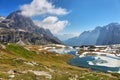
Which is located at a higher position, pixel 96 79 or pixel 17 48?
pixel 17 48

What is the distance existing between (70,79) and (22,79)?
1252 cm

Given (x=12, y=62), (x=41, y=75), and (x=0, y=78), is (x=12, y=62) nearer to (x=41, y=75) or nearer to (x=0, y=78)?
(x=41, y=75)

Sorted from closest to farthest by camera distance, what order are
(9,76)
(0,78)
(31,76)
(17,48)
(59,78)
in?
(0,78) → (9,76) → (31,76) → (59,78) → (17,48)

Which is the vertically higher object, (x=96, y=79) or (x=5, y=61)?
(x=5, y=61)

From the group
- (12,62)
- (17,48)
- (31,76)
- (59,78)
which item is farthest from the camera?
(17,48)

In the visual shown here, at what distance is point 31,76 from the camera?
141 feet

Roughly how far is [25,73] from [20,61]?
23.2 meters

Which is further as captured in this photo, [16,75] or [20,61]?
[20,61]

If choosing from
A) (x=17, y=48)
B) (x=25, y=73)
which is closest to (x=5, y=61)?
(x=25, y=73)

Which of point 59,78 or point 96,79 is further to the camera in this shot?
point 96,79

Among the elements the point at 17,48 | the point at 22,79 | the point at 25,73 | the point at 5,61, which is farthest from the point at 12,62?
the point at 17,48

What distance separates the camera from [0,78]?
3759 centimetres

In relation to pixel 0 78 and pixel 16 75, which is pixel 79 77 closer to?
pixel 16 75

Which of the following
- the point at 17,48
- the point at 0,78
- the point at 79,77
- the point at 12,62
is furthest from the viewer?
the point at 17,48
